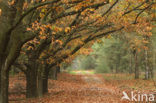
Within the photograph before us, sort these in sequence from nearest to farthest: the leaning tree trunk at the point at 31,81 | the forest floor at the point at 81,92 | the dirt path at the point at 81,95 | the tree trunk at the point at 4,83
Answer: the tree trunk at the point at 4,83 → the dirt path at the point at 81,95 → the forest floor at the point at 81,92 → the leaning tree trunk at the point at 31,81

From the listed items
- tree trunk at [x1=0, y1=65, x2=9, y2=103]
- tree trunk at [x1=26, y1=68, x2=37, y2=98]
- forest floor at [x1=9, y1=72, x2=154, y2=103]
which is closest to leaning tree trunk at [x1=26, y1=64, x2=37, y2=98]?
tree trunk at [x1=26, y1=68, x2=37, y2=98]

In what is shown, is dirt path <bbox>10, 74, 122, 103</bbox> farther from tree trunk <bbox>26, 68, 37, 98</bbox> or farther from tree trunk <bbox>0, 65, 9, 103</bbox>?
tree trunk <bbox>0, 65, 9, 103</bbox>

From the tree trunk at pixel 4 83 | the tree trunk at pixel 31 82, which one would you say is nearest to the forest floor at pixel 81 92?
the tree trunk at pixel 31 82

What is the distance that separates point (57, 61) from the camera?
42.3ft

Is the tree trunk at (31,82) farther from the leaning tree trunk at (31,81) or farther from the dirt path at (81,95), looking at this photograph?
the dirt path at (81,95)

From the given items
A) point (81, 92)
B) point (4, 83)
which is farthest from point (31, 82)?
point (81, 92)

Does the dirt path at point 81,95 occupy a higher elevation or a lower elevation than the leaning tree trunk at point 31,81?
lower

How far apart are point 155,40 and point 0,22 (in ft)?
67.3

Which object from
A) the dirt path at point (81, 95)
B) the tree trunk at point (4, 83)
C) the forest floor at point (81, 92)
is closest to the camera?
the tree trunk at point (4, 83)

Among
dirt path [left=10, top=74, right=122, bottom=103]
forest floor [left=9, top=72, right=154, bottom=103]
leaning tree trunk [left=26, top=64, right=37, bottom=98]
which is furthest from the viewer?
leaning tree trunk [left=26, top=64, right=37, bottom=98]

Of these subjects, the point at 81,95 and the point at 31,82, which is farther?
the point at 81,95

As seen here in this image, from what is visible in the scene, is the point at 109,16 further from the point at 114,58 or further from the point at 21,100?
the point at 114,58

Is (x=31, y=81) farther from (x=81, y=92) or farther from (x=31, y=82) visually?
(x=81, y=92)

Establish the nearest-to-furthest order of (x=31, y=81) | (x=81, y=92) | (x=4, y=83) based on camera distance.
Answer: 1. (x=4, y=83)
2. (x=31, y=81)
3. (x=81, y=92)
